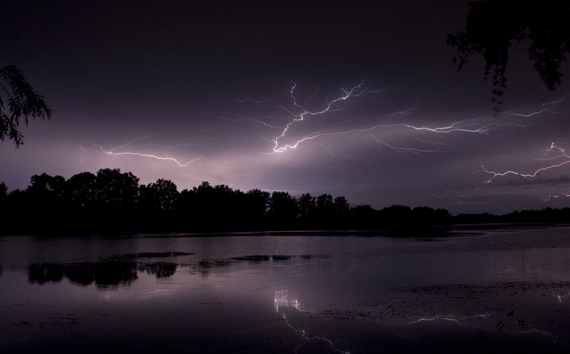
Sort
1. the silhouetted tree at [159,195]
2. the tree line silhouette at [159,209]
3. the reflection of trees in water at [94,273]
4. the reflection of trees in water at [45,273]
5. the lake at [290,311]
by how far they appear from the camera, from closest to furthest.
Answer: the lake at [290,311] → the reflection of trees in water at [94,273] → the reflection of trees in water at [45,273] → the tree line silhouette at [159,209] → the silhouetted tree at [159,195]

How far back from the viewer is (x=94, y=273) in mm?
19094

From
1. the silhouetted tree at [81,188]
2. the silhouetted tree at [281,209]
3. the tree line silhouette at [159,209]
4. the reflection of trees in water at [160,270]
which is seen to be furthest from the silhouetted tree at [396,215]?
the reflection of trees in water at [160,270]

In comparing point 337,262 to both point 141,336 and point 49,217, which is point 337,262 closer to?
Result: point 141,336

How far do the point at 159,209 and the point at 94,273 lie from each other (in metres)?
114

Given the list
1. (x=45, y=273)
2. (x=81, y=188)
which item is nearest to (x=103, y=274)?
(x=45, y=273)

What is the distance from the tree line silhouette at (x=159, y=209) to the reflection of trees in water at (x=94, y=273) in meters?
77.4

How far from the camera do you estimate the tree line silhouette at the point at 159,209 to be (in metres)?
95.6

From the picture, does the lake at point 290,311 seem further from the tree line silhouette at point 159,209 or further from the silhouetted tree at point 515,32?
the tree line silhouette at point 159,209

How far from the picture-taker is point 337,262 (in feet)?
78.0

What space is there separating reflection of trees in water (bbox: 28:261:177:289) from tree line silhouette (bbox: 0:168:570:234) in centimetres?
7736

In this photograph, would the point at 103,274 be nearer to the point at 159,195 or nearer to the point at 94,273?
the point at 94,273

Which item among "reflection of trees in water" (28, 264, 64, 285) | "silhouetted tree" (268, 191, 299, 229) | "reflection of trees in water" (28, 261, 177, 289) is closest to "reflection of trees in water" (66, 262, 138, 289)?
"reflection of trees in water" (28, 261, 177, 289)

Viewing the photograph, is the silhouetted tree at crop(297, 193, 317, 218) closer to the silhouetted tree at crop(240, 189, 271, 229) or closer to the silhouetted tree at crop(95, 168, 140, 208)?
the silhouetted tree at crop(240, 189, 271, 229)

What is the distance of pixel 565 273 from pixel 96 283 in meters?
19.6
